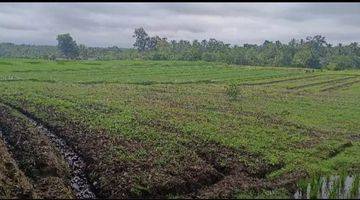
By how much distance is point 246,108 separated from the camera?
4297 centimetres

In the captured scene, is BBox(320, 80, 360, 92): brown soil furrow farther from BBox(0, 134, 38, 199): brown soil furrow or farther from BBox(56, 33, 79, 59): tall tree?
BBox(56, 33, 79, 59): tall tree

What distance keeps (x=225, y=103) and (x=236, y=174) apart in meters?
23.8

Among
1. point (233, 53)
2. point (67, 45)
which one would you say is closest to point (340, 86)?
point (233, 53)

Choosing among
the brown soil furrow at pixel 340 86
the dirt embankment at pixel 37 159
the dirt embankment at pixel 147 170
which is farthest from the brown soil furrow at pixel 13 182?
the brown soil furrow at pixel 340 86

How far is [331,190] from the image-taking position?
20.3 metres

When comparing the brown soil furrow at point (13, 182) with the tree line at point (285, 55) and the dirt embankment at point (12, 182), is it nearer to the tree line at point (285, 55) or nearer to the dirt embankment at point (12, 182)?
the dirt embankment at point (12, 182)

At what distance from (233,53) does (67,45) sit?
51995mm

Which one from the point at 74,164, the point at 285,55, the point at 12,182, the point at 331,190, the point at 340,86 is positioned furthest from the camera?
the point at 285,55

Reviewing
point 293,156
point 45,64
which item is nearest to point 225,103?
point 293,156

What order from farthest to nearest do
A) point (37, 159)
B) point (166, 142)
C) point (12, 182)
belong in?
point (166, 142) → point (37, 159) → point (12, 182)

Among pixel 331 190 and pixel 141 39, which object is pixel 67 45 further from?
pixel 331 190

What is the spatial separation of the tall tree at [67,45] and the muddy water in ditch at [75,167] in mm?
123455

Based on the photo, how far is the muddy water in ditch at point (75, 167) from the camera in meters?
19.4

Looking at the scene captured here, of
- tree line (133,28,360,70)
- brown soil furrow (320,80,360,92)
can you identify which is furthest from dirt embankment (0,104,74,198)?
tree line (133,28,360,70)
